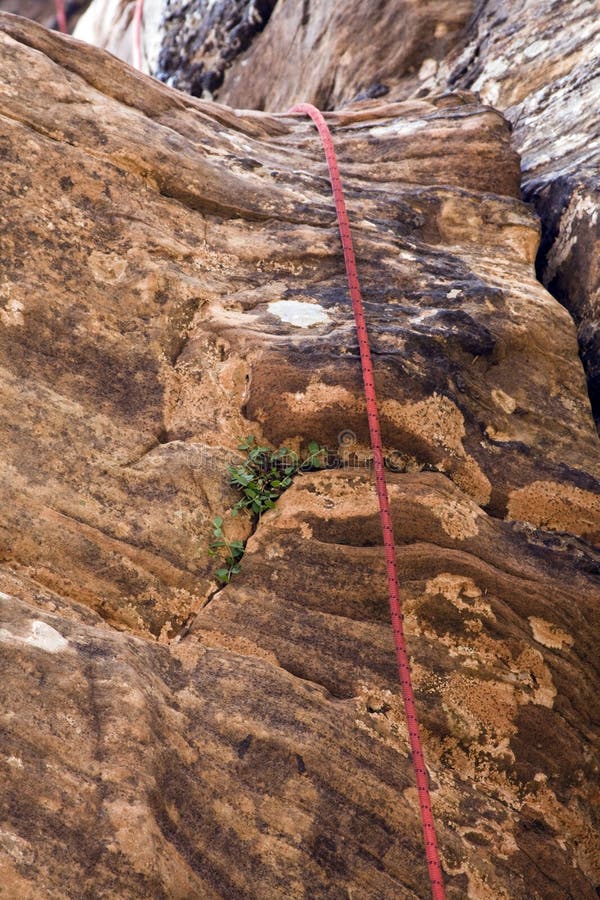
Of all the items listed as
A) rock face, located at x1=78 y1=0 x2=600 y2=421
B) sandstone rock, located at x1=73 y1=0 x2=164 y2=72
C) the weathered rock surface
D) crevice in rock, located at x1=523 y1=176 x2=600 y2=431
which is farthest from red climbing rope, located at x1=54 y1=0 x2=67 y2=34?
crevice in rock, located at x1=523 y1=176 x2=600 y2=431

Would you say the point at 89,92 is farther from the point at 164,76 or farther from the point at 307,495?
the point at 164,76

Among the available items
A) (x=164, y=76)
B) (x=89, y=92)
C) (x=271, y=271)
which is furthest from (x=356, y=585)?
(x=164, y=76)

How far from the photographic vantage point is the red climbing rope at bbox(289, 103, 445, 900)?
3326 mm

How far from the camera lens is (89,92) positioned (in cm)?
537

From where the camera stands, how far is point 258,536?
13.6 ft

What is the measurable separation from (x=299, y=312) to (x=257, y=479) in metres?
1.24

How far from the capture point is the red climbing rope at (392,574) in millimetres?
3326

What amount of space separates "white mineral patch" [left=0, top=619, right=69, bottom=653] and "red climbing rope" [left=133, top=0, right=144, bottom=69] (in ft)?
39.0

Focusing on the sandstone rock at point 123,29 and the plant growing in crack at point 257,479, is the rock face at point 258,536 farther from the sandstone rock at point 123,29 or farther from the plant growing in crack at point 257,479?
the sandstone rock at point 123,29

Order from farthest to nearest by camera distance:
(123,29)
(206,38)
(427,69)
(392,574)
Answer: (123,29), (206,38), (427,69), (392,574)

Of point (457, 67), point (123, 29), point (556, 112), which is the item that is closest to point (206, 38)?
point (123, 29)

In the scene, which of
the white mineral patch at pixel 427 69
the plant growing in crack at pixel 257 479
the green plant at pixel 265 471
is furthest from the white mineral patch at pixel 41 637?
the white mineral patch at pixel 427 69

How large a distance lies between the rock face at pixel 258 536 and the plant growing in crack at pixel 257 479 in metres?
0.07

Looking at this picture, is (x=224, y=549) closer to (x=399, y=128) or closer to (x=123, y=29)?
(x=399, y=128)
